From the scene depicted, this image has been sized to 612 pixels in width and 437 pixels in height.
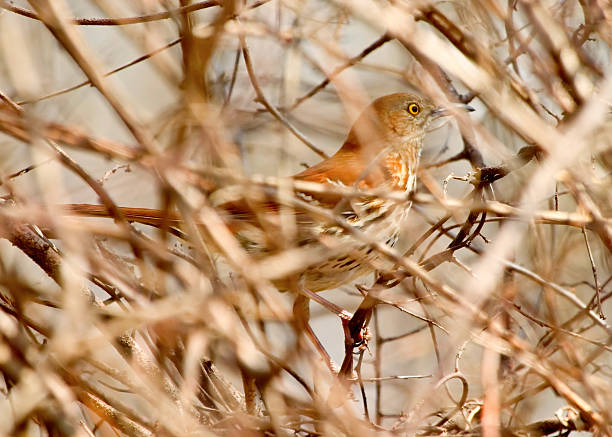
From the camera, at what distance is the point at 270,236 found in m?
2.60

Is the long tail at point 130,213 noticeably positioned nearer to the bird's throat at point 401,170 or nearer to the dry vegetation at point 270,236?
the dry vegetation at point 270,236

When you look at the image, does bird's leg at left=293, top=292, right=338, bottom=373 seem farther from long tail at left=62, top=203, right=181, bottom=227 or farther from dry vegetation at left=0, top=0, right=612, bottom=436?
long tail at left=62, top=203, right=181, bottom=227

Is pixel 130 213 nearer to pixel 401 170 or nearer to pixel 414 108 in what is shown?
pixel 401 170

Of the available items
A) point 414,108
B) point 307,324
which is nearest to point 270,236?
point 307,324

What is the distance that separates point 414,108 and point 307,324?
1.89 metres

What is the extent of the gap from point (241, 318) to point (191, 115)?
1.33m

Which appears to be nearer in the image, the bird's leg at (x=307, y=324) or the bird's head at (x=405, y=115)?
the bird's leg at (x=307, y=324)

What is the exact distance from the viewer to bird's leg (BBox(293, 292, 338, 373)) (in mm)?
3920

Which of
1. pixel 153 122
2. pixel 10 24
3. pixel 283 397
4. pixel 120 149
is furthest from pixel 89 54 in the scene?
pixel 10 24

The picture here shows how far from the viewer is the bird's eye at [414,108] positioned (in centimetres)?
534

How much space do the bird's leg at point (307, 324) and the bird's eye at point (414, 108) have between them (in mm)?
1619

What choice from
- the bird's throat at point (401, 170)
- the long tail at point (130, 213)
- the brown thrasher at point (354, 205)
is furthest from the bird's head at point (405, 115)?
the long tail at point (130, 213)

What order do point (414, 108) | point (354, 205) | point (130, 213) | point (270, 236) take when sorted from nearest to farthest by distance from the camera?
point (270, 236) < point (130, 213) < point (354, 205) < point (414, 108)

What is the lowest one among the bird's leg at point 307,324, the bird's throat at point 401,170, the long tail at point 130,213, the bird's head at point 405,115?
the bird's leg at point 307,324
